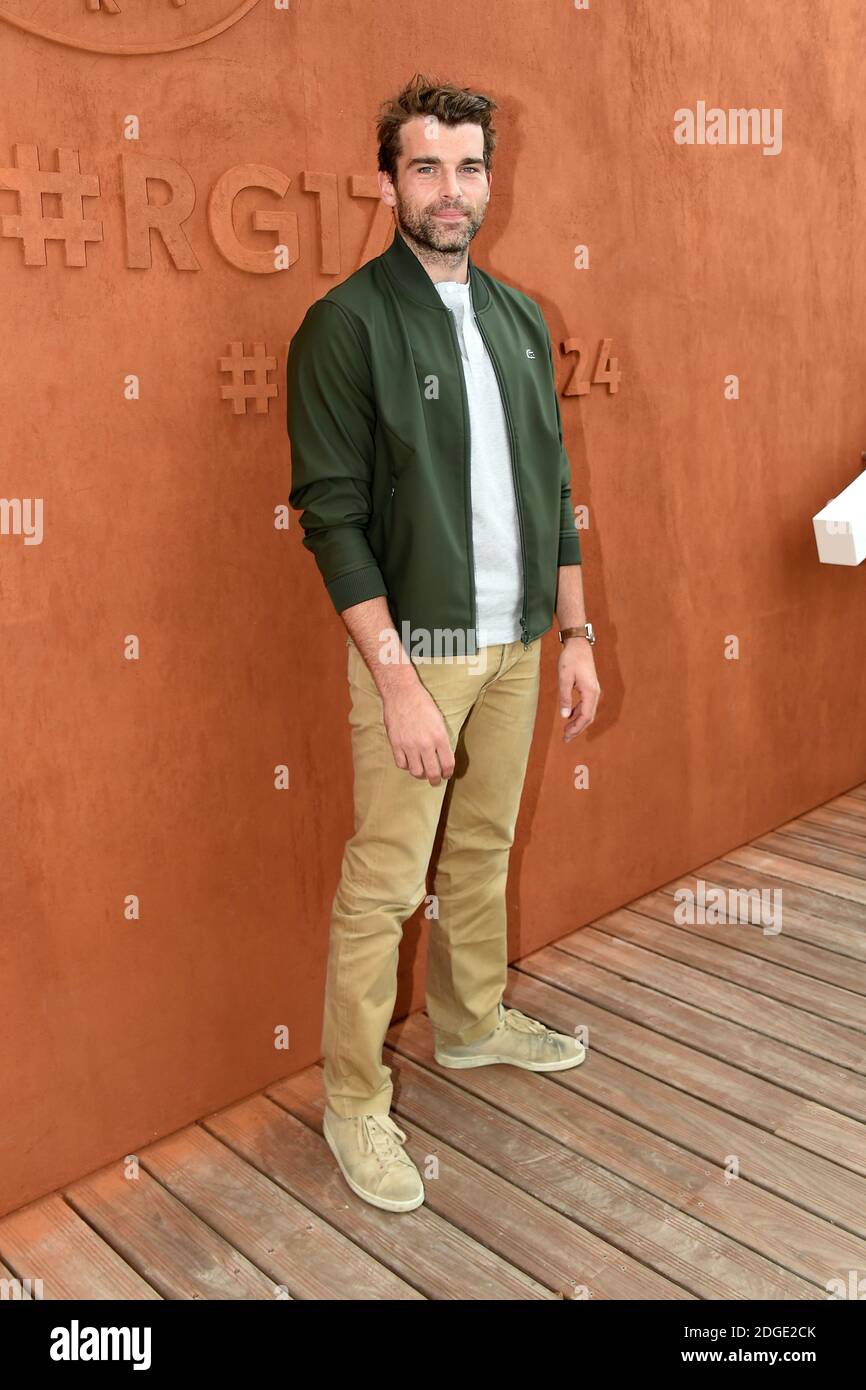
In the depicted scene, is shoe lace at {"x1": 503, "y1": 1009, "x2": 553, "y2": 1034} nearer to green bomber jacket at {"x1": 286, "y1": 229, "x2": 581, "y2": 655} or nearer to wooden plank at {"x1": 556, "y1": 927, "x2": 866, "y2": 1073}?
wooden plank at {"x1": 556, "y1": 927, "x2": 866, "y2": 1073}

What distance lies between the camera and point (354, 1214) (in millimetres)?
1925

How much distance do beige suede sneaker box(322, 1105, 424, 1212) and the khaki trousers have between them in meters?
0.02

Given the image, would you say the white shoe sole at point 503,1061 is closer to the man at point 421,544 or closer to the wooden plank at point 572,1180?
the wooden plank at point 572,1180

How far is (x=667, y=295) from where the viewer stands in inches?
109

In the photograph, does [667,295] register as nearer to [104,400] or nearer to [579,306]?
[579,306]

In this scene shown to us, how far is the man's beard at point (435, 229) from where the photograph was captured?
1.80 meters

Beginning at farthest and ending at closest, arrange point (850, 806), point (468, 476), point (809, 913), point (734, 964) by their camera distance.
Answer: point (850, 806) → point (809, 913) → point (734, 964) → point (468, 476)

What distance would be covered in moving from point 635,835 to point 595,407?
1.00m

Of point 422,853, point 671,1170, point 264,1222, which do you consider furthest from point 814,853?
point 264,1222

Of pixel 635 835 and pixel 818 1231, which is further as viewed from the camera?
pixel 635 835

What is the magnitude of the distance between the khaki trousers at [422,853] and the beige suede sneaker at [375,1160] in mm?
25

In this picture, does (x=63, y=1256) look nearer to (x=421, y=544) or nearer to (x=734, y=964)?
(x=421, y=544)

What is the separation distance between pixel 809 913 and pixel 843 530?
0.90 m
